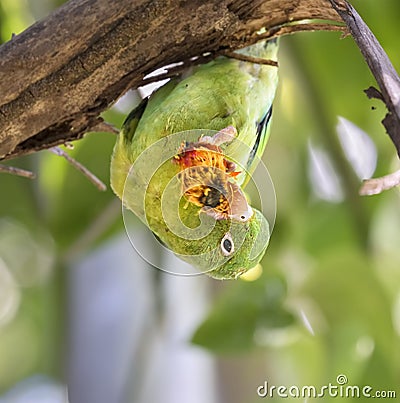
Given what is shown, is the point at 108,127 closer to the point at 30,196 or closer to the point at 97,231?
the point at 97,231

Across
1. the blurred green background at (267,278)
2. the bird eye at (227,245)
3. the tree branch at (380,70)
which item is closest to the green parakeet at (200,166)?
the bird eye at (227,245)

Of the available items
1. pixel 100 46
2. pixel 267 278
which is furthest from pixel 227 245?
pixel 267 278

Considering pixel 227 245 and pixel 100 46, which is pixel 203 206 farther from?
pixel 100 46

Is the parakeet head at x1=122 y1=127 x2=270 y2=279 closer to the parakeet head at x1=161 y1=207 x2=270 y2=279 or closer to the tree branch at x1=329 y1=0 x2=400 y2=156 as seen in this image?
the parakeet head at x1=161 y1=207 x2=270 y2=279

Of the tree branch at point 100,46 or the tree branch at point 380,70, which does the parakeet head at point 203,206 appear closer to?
the tree branch at point 100,46

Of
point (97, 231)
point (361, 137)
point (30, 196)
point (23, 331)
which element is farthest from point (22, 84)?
point (23, 331)

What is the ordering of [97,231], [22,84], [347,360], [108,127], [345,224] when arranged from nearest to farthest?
[22,84], [108,127], [347,360], [97,231], [345,224]

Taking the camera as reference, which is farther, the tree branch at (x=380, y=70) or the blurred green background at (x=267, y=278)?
the blurred green background at (x=267, y=278)

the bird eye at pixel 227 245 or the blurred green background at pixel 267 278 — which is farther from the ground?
the bird eye at pixel 227 245
